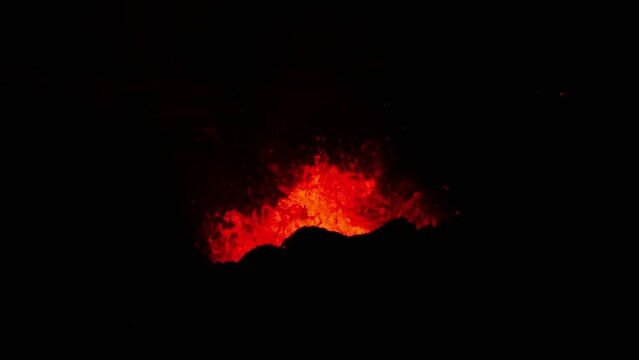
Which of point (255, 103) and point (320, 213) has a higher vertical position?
point (255, 103)

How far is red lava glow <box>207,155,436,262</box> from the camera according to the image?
21.6 feet

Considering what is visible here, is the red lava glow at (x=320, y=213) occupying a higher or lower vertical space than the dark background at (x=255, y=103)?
lower

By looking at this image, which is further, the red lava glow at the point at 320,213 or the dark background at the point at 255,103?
the red lava glow at the point at 320,213

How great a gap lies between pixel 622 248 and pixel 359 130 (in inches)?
159

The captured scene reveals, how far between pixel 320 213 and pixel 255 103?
211cm

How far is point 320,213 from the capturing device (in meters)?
6.63

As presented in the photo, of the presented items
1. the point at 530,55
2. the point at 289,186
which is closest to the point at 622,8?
the point at 530,55

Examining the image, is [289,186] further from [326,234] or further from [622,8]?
[622,8]

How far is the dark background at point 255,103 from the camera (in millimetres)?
6164

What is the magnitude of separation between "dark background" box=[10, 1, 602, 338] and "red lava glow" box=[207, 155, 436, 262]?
0.46 metres

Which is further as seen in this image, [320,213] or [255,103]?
[255,103]

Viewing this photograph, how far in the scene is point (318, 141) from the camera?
6977 millimetres

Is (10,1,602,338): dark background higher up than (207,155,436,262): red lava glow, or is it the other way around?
(10,1,602,338): dark background

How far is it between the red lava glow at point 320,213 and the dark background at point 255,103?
0.46 metres
